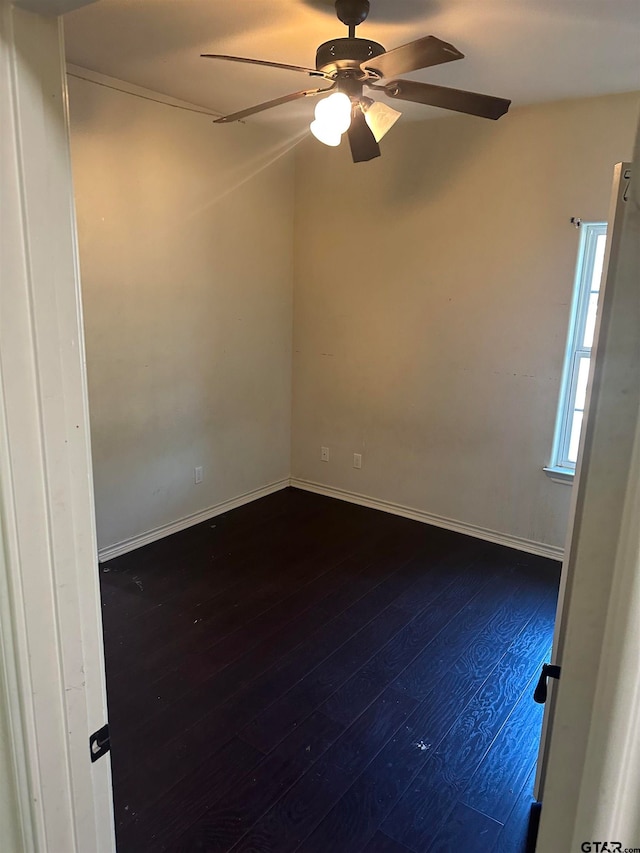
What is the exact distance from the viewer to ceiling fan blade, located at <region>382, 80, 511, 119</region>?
6.88 feet

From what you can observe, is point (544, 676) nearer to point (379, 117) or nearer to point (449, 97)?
point (449, 97)

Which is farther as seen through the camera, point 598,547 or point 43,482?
point 43,482

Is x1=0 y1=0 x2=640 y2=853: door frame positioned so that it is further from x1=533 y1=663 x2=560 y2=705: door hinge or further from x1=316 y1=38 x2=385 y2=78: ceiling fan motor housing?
x1=316 y1=38 x2=385 y2=78: ceiling fan motor housing

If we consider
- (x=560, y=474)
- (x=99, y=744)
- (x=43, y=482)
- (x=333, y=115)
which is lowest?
Result: (x=560, y=474)

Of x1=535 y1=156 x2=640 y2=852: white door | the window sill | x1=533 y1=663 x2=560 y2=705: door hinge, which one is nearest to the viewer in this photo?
x1=535 y1=156 x2=640 y2=852: white door

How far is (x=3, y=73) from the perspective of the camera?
680 mm

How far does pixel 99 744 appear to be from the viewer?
37.7 inches

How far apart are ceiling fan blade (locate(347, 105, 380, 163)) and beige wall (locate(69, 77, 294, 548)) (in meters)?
1.31

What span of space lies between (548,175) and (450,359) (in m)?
1.20

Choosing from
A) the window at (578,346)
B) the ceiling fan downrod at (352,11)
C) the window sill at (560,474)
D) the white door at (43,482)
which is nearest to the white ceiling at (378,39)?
the ceiling fan downrod at (352,11)

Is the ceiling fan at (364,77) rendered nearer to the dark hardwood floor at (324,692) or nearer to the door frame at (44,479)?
the door frame at (44,479)

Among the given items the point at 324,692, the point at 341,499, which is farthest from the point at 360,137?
the point at 341,499

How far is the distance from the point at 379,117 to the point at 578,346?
182cm

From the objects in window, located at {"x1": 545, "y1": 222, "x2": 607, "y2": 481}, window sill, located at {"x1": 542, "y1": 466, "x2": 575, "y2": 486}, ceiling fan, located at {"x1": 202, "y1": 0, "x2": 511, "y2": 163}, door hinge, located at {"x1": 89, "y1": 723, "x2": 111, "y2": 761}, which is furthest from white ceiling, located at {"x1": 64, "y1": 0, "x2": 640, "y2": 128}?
door hinge, located at {"x1": 89, "y1": 723, "x2": 111, "y2": 761}
